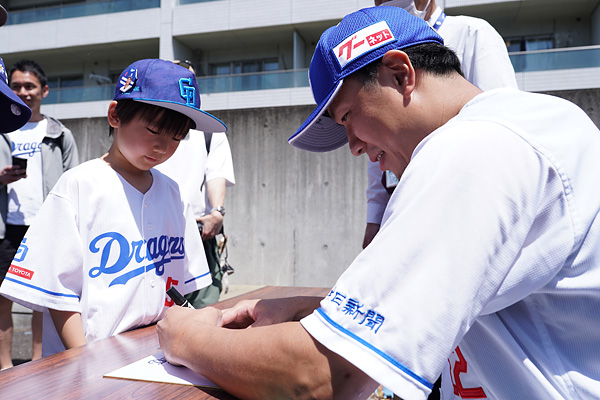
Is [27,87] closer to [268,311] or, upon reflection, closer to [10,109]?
[10,109]

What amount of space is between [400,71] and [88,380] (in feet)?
2.64

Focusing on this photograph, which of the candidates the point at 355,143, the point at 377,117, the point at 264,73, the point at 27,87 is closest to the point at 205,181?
the point at 27,87

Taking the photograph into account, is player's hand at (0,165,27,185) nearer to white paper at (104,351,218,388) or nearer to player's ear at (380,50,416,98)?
white paper at (104,351,218,388)

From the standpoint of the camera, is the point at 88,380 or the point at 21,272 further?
the point at 21,272

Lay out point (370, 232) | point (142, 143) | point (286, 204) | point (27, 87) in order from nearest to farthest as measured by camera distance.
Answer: point (142, 143) < point (370, 232) < point (27, 87) < point (286, 204)

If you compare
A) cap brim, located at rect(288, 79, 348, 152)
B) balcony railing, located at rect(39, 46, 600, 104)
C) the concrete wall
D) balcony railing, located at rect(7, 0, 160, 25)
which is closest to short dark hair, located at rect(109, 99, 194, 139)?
cap brim, located at rect(288, 79, 348, 152)

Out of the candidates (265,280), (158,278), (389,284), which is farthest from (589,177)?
(265,280)

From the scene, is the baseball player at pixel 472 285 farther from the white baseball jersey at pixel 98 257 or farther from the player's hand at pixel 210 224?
the player's hand at pixel 210 224

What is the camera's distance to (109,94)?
13969 millimetres

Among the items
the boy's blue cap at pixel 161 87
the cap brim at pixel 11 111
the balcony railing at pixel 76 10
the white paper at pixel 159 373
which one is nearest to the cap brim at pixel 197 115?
the boy's blue cap at pixel 161 87

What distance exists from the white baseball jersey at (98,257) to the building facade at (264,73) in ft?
11.0

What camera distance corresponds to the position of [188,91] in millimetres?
1539

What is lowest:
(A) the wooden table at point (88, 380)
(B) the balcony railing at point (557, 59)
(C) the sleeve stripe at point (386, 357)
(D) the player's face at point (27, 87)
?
(A) the wooden table at point (88, 380)

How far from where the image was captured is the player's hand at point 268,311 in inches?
43.3
